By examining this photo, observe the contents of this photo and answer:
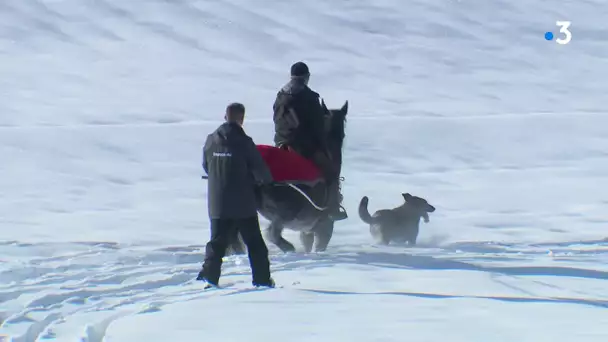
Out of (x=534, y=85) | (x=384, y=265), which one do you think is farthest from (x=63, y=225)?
(x=534, y=85)

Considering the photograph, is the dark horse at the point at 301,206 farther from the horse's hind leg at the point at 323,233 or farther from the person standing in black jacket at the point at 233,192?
the person standing in black jacket at the point at 233,192

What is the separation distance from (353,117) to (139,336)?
16.0m

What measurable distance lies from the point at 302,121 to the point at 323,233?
3.63ft

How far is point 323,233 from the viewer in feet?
30.8

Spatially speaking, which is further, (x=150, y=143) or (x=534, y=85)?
(x=534, y=85)

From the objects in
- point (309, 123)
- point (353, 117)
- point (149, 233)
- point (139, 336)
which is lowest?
point (139, 336)

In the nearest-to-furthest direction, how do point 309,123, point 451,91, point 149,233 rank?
1. point 309,123
2. point 149,233
3. point 451,91

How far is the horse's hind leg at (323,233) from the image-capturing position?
932cm

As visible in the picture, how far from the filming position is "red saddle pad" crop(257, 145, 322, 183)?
8.44 metres

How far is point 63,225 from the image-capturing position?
11492 mm

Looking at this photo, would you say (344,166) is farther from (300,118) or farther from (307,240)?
(300,118)

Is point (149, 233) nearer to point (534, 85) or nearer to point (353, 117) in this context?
point (353, 117)

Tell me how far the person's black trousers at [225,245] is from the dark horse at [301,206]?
4.73 ft

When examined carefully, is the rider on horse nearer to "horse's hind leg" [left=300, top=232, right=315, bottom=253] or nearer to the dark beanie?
the dark beanie
